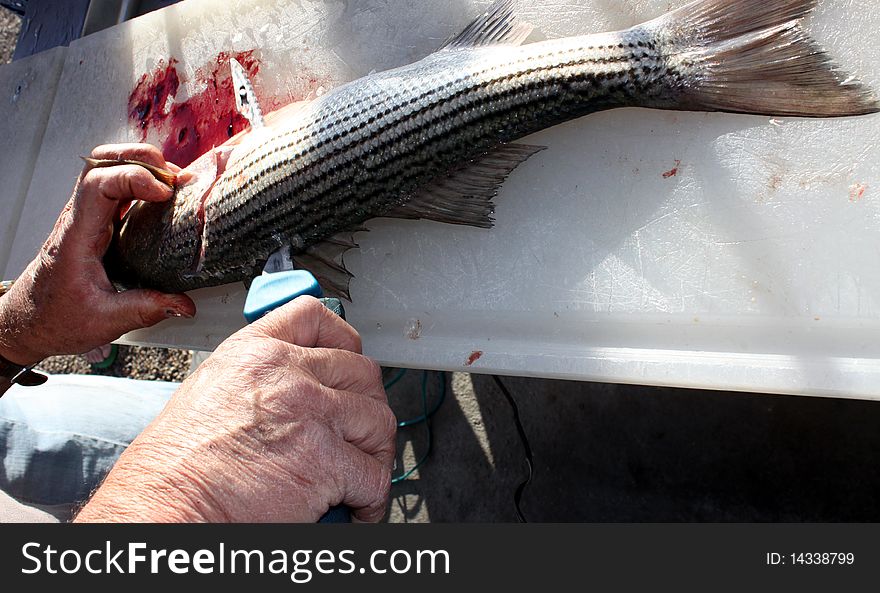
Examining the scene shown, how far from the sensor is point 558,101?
2145 millimetres

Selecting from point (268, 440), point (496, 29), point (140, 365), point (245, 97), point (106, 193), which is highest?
point (496, 29)

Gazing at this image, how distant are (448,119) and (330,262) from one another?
77 cm

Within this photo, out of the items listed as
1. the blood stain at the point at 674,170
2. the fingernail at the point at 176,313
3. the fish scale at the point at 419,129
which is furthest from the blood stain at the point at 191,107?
the blood stain at the point at 674,170

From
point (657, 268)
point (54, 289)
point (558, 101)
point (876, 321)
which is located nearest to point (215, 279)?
point (54, 289)

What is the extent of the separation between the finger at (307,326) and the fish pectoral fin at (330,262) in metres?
0.71

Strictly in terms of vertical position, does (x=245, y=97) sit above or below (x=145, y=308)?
above

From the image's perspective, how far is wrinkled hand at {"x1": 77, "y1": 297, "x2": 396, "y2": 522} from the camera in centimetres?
146

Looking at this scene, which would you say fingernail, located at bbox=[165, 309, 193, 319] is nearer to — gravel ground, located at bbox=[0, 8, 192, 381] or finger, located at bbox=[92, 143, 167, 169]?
finger, located at bbox=[92, 143, 167, 169]

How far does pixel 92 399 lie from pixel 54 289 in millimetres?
747

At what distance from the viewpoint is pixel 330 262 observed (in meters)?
2.55

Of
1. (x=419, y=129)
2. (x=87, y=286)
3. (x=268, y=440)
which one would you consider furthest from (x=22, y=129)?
(x=268, y=440)

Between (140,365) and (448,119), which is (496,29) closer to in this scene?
(448,119)
